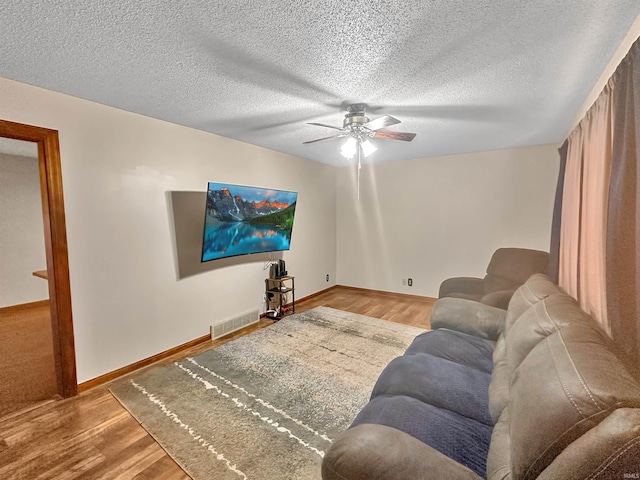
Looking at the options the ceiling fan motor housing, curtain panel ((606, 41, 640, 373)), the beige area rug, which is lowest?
the beige area rug

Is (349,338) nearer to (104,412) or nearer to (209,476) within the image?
(209,476)

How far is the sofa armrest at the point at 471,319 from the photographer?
6.84 ft

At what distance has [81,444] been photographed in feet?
5.82

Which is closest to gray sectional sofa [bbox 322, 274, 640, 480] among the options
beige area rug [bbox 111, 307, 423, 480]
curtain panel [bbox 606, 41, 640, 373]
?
curtain panel [bbox 606, 41, 640, 373]

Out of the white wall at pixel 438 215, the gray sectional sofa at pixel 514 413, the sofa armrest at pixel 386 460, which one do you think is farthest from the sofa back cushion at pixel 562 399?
the white wall at pixel 438 215

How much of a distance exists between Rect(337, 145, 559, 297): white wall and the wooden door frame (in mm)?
4096

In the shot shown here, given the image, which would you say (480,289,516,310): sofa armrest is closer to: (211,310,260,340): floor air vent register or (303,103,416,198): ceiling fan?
(303,103,416,198): ceiling fan

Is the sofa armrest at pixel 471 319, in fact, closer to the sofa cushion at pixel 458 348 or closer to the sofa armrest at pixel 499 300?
the sofa cushion at pixel 458 348

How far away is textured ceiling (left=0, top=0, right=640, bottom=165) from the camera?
4.31ft

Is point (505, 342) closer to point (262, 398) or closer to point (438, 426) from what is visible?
point (438, 426)

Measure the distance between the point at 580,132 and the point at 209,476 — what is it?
3.46 metres

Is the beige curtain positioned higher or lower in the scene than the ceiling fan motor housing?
lower

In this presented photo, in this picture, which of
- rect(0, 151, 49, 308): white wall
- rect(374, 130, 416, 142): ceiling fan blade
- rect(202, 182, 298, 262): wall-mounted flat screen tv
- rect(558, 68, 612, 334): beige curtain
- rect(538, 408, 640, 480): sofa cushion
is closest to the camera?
rect(538, 408, 640, 480): sofa cushion

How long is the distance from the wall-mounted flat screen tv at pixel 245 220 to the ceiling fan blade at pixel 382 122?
1.63 metres
